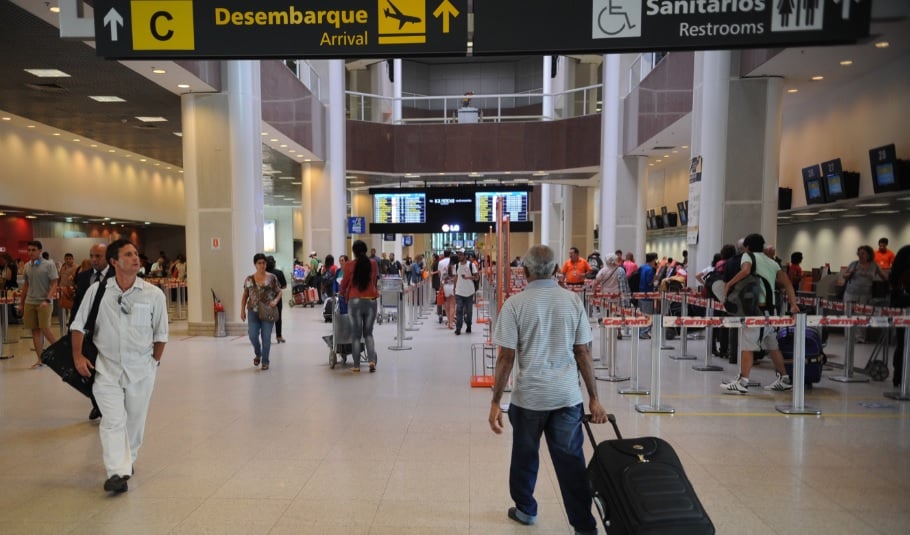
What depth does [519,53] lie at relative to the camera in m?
4.94

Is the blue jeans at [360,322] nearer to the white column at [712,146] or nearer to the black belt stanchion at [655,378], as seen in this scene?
the black belt stanchion at [655,378]

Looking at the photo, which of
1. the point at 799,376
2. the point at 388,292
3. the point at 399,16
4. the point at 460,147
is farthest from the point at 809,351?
the point at 460,147

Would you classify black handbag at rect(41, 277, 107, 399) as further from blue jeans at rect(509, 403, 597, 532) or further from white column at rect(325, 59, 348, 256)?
white column at rect(325, 59, 348, 256)

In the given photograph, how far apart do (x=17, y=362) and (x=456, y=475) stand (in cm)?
870

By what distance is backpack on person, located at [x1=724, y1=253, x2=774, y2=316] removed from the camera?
23.2 ft

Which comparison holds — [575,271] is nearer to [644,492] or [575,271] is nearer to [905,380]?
[905,380]

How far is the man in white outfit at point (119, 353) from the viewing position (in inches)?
165

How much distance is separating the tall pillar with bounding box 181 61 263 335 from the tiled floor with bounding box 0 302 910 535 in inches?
170

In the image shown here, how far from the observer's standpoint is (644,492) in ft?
9.11

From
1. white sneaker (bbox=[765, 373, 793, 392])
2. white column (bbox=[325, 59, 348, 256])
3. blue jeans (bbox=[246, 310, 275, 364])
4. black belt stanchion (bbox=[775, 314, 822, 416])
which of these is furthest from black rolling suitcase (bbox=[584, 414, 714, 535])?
white column (bbox=[325, 59, 348, 256])

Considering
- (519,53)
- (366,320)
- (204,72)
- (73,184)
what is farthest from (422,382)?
(73,184)

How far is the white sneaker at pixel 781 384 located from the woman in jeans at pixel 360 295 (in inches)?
207

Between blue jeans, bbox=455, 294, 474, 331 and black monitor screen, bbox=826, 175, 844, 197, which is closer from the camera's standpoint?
black monitor screen, bbox=826, 175, 844, 197

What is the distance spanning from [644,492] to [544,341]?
2.99 feet
